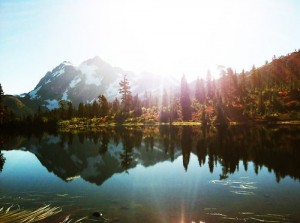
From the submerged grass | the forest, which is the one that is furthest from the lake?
the forest

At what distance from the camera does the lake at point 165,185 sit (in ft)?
64.5

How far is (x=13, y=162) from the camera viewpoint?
4769cm

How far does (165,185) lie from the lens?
2861cm

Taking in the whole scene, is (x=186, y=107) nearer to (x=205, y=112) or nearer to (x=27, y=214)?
(x=205, y=112)

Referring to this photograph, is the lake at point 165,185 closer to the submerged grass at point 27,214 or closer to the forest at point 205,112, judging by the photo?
the submerged grass at point 27,214

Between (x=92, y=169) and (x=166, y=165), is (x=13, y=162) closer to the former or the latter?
(x=92, y=169)

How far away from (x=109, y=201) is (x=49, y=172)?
18006mm

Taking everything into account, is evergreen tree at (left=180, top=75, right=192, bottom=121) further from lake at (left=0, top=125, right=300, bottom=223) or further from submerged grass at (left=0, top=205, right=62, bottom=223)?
submerged grass at (left=0, top=205, right=62, bottom=223)

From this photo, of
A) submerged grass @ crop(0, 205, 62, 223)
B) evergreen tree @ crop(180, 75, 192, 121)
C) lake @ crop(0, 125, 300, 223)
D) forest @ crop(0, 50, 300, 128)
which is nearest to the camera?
submerged grass @ crop(0, 205, 62, 223)

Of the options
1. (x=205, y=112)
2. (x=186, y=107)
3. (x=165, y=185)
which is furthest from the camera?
(x=186, y=107)

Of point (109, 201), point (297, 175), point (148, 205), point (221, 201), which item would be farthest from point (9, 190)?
point (297, 175)

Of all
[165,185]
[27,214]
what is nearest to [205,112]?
[165,185]

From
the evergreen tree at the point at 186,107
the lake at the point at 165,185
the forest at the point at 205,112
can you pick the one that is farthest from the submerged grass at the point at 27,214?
the evergreen tree at the point at 186,107

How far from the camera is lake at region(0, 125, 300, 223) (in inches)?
774
